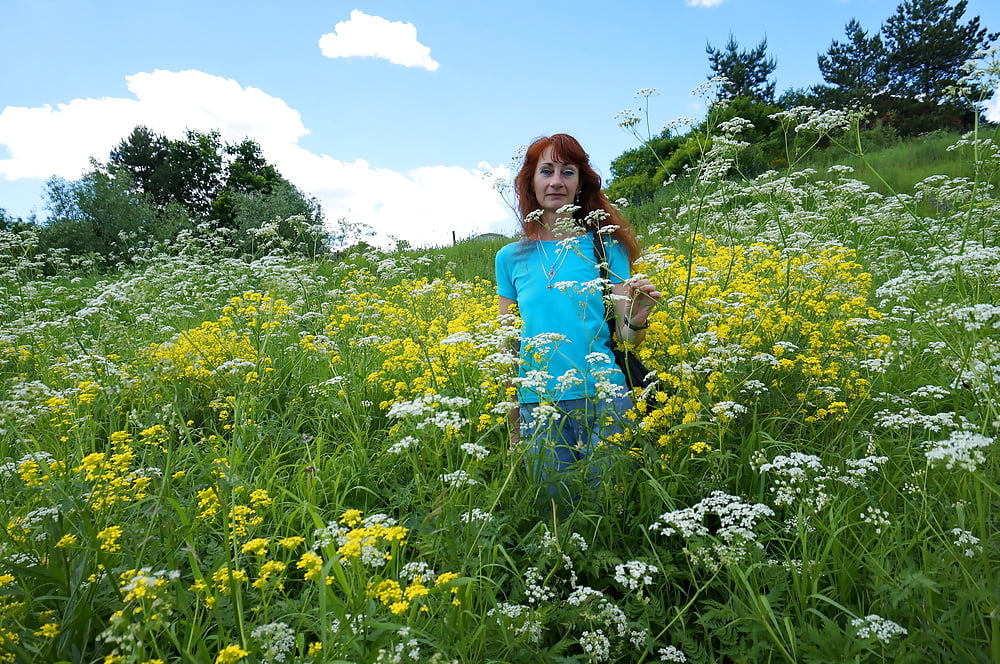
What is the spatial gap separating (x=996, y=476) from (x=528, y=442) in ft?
6.34

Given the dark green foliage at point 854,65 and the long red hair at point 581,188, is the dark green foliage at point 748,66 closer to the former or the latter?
the dark green foliage at point 854,65

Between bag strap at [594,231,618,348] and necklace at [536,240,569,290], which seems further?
necklace at [536,240,569,290]

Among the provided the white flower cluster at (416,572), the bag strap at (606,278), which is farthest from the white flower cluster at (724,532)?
the bag strap at (606,278)

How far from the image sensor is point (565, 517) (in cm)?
235

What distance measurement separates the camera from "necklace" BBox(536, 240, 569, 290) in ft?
11.2

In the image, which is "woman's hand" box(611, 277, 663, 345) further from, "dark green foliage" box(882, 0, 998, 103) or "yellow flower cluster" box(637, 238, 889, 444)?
"dark green foliage" box(882, 0, 998, 103)

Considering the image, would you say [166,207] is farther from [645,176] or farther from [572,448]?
[572,448]

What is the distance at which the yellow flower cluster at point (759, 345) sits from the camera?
253cm

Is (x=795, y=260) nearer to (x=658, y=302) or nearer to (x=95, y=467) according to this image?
(x=658, y=302)

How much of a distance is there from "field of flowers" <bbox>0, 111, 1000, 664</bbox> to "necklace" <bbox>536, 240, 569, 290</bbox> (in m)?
0.72

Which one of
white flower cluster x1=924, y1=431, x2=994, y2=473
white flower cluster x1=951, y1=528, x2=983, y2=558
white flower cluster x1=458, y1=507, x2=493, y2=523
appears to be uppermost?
white flower cluster x1=924, y1=431, x2=994, y2=473

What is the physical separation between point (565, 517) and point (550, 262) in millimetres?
1918

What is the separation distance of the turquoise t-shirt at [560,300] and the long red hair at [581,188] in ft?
0.41

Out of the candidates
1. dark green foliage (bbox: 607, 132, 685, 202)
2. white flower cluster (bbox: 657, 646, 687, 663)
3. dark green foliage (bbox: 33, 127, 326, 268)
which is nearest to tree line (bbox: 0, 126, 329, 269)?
dark green foliage (bbox: 33, 127, 326, 268)
